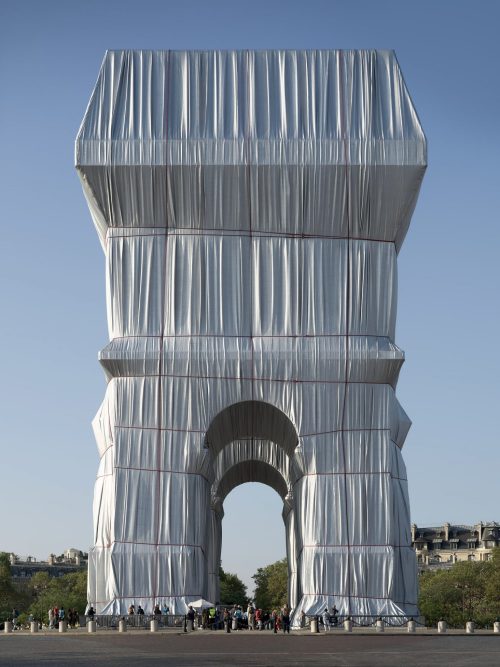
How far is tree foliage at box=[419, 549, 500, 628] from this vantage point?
4031 inches

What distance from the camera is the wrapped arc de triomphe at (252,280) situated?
47.3 meters

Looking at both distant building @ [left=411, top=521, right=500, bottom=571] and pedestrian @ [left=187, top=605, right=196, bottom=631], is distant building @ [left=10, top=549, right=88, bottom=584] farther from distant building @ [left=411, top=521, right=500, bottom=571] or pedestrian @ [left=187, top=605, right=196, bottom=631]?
pedestrian @ [left=187, top=605, right=196, bottom=631]

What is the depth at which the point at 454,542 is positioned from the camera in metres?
170

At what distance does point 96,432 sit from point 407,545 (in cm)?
1355

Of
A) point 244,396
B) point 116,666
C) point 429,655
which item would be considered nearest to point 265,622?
point 244,396

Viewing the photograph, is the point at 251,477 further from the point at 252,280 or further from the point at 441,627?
the point at 441,627

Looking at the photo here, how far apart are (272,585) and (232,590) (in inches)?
615

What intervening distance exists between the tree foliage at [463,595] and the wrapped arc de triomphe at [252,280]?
5698 cm

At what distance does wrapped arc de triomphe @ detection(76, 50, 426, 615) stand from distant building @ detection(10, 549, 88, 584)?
120 m

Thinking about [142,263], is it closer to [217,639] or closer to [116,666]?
[217,639]

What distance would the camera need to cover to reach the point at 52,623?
52250mm

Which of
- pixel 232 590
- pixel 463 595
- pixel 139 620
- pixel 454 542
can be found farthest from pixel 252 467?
pixel 454 542

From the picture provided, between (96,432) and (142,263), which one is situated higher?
(142,263)

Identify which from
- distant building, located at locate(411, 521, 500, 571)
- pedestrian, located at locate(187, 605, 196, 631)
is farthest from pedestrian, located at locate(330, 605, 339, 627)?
distant building, located at locate(411, 521, 500, 571)
